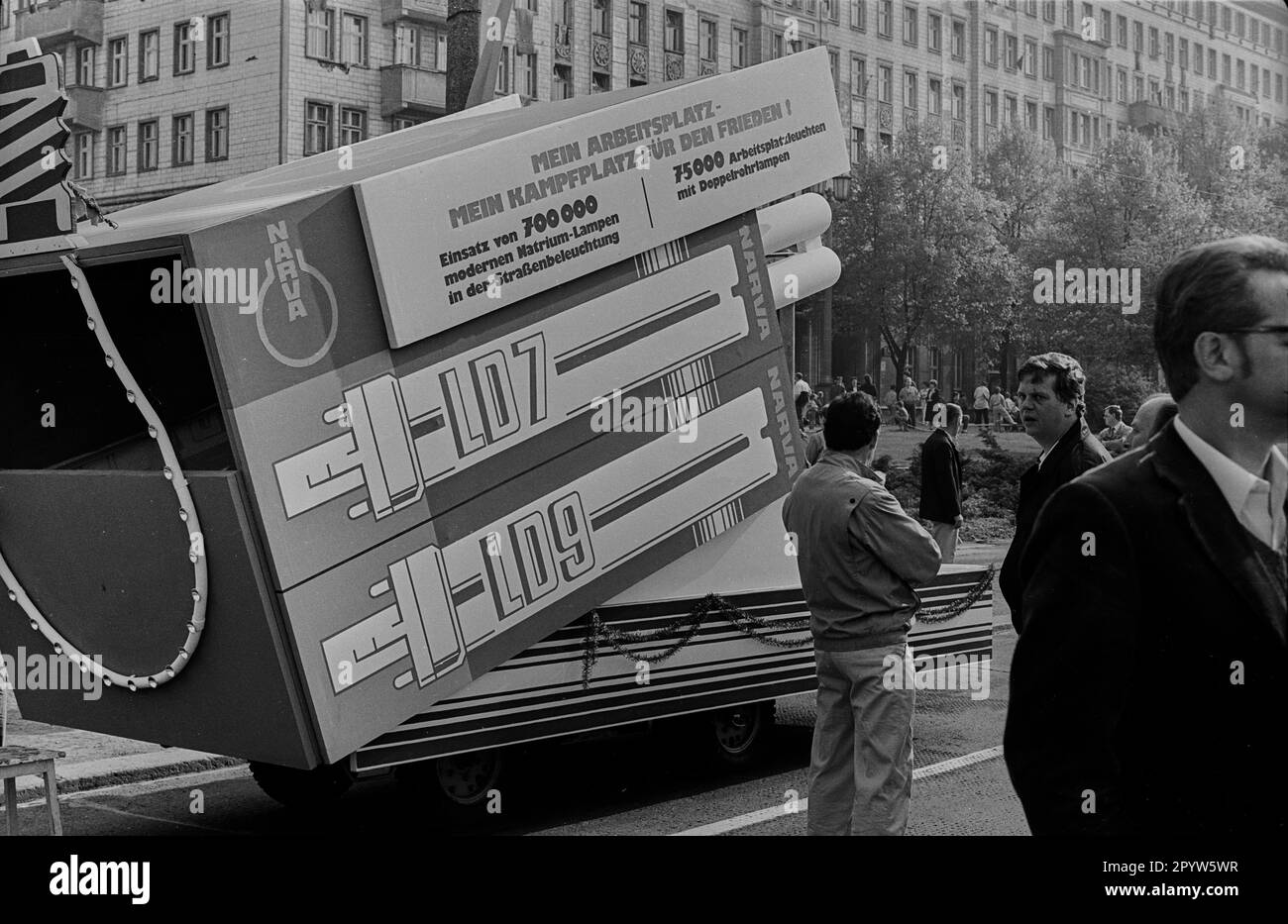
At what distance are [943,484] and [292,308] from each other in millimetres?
7998

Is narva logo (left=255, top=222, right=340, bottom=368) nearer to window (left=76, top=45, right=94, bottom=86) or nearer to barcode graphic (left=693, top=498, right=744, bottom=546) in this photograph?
barcode graphic (left=693, top=498, right=744, bottom=546)

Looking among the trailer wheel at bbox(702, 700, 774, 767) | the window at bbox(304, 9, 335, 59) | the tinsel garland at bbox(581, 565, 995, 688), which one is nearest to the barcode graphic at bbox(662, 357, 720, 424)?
the tinsel garland at bbox(581, 565, 995, 688)

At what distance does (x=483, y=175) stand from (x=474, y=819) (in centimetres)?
272

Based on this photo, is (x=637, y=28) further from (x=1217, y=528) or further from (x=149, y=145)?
(x=1217, y=528)

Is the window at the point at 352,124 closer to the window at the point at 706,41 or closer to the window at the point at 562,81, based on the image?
the window at the point at 562,81

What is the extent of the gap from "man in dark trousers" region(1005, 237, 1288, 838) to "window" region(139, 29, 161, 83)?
3207 centimetres

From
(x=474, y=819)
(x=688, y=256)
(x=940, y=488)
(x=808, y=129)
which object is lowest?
(x=940, y=488)

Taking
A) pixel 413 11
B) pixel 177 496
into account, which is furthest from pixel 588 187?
pixel 413 11

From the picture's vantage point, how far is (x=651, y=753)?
25.2 feet

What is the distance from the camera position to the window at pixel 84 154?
32812 millimetres

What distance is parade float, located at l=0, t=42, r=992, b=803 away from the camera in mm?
5074
